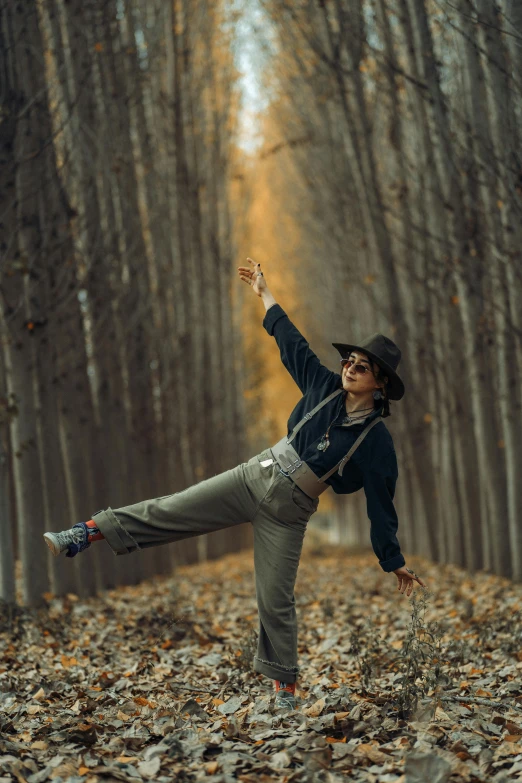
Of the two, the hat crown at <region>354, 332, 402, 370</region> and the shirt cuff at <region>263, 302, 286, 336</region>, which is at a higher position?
the shirt cuff at <region>263, 302, 286, 336</region>

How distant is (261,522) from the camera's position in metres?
4.61

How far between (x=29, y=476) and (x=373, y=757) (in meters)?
5.54

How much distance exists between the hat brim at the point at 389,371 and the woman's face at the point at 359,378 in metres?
0.04

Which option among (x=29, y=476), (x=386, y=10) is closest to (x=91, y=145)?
(x=386, y=10)

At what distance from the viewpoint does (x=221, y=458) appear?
1997cm

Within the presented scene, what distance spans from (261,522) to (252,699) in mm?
1020

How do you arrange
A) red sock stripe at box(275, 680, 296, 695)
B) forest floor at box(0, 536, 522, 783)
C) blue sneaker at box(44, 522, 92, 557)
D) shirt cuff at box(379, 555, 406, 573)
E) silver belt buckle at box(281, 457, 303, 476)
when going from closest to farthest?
forest floor at box(0, 536, 522, 783)
blue sneaker at box(44, 522, 92, 557)
shirt cuff at box(379, 555, 406, 573)
silver belt buckle at box(281, 457, 303, 476)
red sock stripe at box(275, 680, 296, 695)

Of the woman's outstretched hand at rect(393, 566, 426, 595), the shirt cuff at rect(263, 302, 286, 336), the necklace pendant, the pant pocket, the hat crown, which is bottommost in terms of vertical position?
the woman's outstretched hand at rect(393, 566, 426, 595)

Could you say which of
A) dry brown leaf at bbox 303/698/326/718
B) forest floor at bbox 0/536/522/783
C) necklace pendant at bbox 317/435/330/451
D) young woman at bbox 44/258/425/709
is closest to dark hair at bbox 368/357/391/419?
young woman at bbox 44/258/425/709

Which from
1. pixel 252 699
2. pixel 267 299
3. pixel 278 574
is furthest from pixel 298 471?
pixel 252 699

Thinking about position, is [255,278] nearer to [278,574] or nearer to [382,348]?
[382,348]

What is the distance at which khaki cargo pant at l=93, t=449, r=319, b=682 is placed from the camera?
448 centimetres

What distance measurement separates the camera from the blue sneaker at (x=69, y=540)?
430 cm

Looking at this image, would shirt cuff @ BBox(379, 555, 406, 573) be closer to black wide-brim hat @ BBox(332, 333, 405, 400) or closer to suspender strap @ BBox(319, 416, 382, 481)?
suspender strap @ BBox(319, 416, 382, 481)
